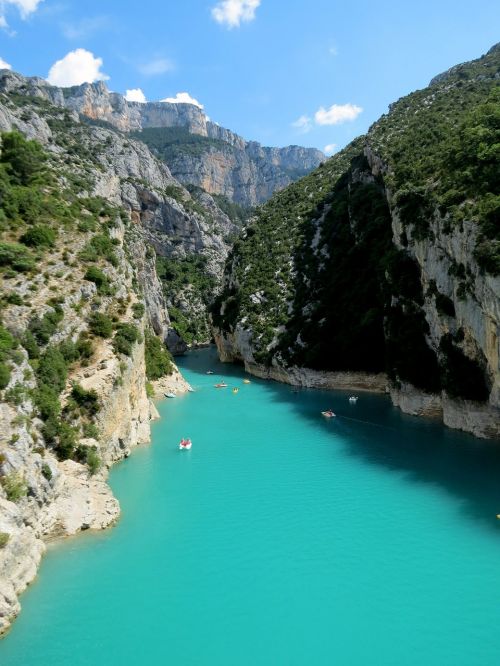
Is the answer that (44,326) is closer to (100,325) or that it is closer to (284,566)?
(100,325)

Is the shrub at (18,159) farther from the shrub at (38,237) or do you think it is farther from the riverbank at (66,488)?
the riverbank at (66,488)

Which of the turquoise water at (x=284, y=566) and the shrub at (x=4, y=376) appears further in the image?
the shrub at (x=4, y=376)

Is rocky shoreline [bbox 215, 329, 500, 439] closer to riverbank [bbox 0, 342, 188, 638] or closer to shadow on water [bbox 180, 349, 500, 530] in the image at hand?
shadow on water [bbox 180, 349, 500, 530]

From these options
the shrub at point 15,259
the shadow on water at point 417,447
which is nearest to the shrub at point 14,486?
the shrub at point 15,259

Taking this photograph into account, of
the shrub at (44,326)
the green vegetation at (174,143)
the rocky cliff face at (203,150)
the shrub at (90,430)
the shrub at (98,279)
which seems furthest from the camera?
the green vegetation at (174,143)

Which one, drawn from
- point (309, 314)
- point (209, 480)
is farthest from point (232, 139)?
point (209, 480)

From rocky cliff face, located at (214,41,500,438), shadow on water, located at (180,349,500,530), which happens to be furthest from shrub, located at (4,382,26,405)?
rocky cliff face, located at (214,41,500,438)
